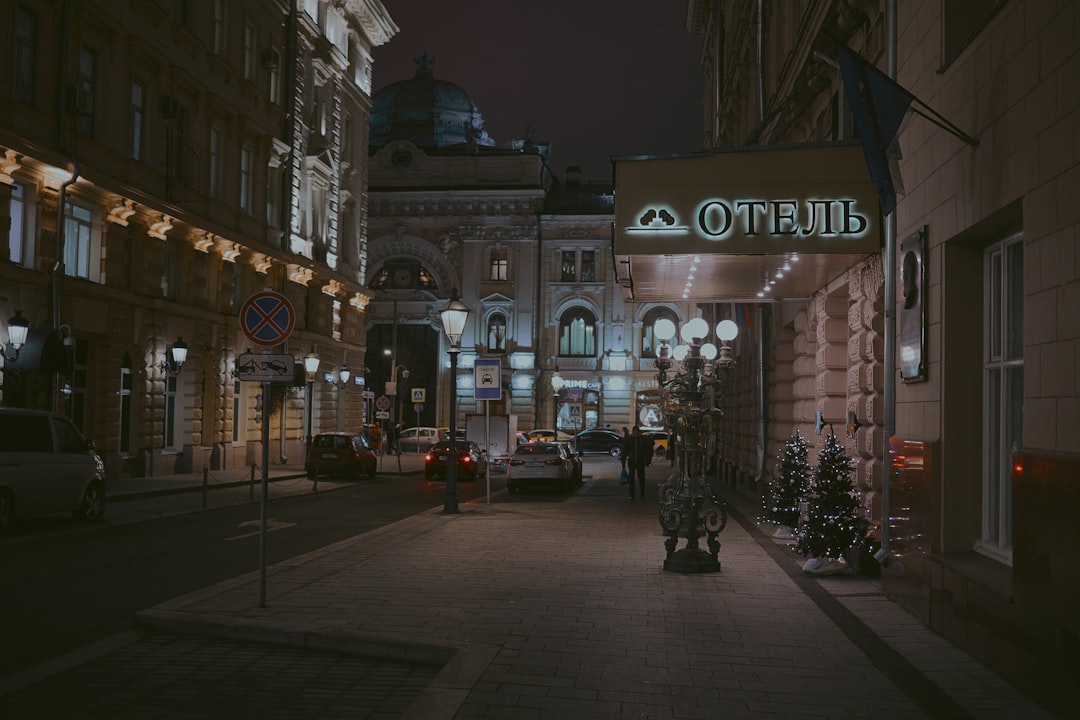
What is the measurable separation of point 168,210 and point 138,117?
8.78ft

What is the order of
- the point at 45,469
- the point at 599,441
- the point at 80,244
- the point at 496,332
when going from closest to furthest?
the point at 45,469 < the point at 80,244 < the point at 599,441 < the point at 496,332

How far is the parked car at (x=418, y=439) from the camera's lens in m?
54.0

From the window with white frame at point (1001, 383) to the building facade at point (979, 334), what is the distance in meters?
0.02

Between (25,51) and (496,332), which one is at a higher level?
(25,51)

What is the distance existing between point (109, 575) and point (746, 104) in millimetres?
21193

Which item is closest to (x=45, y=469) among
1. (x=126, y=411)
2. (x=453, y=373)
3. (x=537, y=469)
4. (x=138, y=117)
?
(x=453, y=373)

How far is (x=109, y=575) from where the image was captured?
1233 cm

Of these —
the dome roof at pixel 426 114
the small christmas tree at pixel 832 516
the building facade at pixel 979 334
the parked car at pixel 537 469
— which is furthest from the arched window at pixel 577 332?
the small christmas tree at pixel 832 516

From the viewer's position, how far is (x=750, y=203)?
41.5 ft

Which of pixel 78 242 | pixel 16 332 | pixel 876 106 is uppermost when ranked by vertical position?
pixel 78 242

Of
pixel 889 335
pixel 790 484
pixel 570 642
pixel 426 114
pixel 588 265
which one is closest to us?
pixel 570 642

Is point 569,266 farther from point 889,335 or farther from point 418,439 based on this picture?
point 889,335

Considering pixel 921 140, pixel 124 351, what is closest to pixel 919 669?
pixel 921 140

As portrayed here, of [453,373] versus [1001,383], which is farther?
[453,373]
